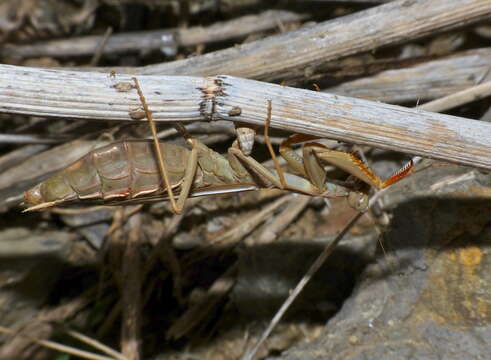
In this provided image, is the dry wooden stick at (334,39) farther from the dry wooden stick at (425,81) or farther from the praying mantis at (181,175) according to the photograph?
the praying mantis at (181,175)

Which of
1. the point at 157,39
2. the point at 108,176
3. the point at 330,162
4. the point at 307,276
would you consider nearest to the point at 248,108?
the point at 330,162

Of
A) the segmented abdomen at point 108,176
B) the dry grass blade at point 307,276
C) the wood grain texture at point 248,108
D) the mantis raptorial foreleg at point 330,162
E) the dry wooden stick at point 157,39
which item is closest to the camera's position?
the wood grain texture at point 248,108

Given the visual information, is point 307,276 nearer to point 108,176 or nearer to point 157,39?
point 108,176

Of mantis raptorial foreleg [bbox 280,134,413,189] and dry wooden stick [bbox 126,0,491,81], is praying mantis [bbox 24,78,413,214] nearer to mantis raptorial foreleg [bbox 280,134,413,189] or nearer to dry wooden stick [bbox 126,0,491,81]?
mantis raptorial foreleg [bbox 280,134,413,189]

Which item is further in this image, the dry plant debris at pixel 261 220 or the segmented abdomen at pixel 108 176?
the dry plant debris at pixel 261 220

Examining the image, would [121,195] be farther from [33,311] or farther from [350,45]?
[33,311]

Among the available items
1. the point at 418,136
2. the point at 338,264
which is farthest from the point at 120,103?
the point at 338,264

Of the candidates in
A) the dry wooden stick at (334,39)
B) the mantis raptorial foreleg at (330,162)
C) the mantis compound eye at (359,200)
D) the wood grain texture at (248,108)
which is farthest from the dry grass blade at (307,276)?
the dry wooden stick at (334,39)
